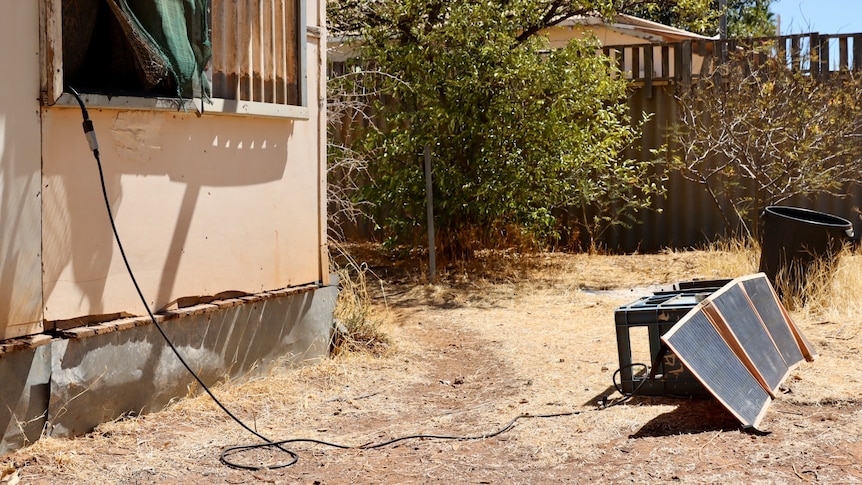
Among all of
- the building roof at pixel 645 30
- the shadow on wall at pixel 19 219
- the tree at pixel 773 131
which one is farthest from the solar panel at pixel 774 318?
the building roof at pixel 645 30

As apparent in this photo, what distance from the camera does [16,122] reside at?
4.97m

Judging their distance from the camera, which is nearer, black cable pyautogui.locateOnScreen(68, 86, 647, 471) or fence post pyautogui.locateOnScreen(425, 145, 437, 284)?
black cable pyautogui.locateOnScreen(68, 86, 647, 471)

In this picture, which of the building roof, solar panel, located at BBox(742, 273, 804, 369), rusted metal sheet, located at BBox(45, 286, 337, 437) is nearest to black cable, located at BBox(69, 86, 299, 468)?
rusted metal sheet, located at BBox(45, 286, 337, 437)

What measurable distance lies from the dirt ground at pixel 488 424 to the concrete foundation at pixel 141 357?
12 centimetres

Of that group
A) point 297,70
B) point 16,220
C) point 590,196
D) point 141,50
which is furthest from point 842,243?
point 16,220

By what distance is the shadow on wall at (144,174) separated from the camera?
524 cm

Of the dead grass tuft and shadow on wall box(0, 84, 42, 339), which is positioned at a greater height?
shadow on wall box(0, 84, 42, 339)

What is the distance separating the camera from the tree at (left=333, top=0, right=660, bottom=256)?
10492 mm

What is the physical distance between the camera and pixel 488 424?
583cm

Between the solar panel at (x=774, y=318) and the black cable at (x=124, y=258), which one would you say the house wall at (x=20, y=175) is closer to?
the black cable at (x=124, y=258)

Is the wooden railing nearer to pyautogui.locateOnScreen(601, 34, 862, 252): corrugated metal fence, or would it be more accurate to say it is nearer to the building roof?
pyautogui.locateOnScreen(601, 34, 862, 252): corrugated metal fence

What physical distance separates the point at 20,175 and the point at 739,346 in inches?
158

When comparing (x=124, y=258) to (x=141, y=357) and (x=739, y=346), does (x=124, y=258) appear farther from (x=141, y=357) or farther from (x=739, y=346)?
(x=739, y=346)

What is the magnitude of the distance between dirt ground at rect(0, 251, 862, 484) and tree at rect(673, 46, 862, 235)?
11.1 ft
